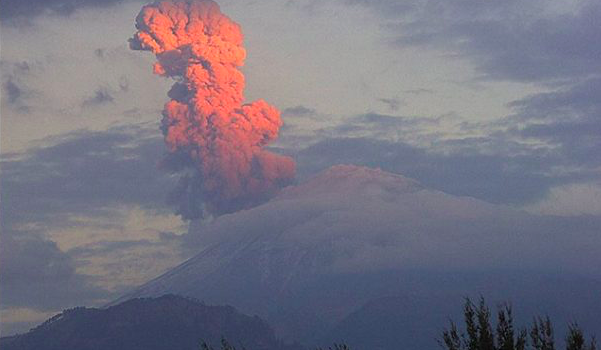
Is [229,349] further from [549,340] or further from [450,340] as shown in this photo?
[549,340]

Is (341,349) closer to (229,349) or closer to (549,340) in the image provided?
(229,349)

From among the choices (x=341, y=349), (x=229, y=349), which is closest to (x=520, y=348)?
(x=341, y=349)

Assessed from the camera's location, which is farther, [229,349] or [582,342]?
[229,349]

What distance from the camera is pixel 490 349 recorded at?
5359 cm

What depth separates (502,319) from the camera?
5384 centimetres

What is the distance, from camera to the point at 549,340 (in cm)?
5453

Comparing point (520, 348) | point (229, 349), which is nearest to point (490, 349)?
point (520, 348)

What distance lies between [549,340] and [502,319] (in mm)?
2563

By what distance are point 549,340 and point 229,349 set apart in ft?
49.4

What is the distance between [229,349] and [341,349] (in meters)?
5.45

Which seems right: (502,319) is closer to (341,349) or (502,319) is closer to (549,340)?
(549,340)

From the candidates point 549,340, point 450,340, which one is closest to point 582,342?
point 549,340

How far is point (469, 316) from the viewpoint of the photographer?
Answer: 181 ft

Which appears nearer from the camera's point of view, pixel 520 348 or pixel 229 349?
pixel 520 348
